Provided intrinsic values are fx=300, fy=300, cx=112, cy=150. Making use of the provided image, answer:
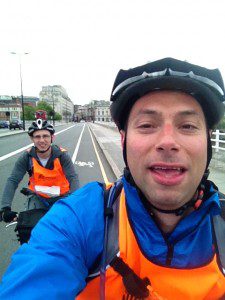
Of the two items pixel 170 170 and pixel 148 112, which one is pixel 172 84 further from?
pixel 170 170

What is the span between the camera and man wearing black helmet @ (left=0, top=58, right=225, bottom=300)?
1344 millimetres

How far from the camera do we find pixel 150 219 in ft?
4.87

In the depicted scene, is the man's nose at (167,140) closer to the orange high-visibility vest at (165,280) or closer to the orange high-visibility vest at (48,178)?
the orange high-visibility vest at (165,280)

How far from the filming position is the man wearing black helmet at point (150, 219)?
1.34 meters

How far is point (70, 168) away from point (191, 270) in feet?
9.02

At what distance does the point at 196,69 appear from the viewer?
1672 millimetres

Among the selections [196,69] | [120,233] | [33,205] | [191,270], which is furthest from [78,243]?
[33,205]

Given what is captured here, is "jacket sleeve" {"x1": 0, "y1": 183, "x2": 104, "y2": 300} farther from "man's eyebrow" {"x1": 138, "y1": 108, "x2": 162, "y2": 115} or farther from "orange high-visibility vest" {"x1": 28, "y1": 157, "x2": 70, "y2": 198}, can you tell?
"orange high-visibility vest" {"x1": 28, "y1": 157, "x2": 70, "y2": 198}

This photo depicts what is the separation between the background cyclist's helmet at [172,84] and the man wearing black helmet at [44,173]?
2254mm

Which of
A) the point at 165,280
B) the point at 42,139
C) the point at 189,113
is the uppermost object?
the point at 189,113

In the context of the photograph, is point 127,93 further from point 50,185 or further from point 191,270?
point 50,185

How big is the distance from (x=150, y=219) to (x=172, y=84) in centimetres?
70

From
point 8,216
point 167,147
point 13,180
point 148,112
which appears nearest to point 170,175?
point 167,147

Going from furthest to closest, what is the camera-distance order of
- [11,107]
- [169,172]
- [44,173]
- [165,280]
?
[11,107], [44,173], [169,172], [165,280]
